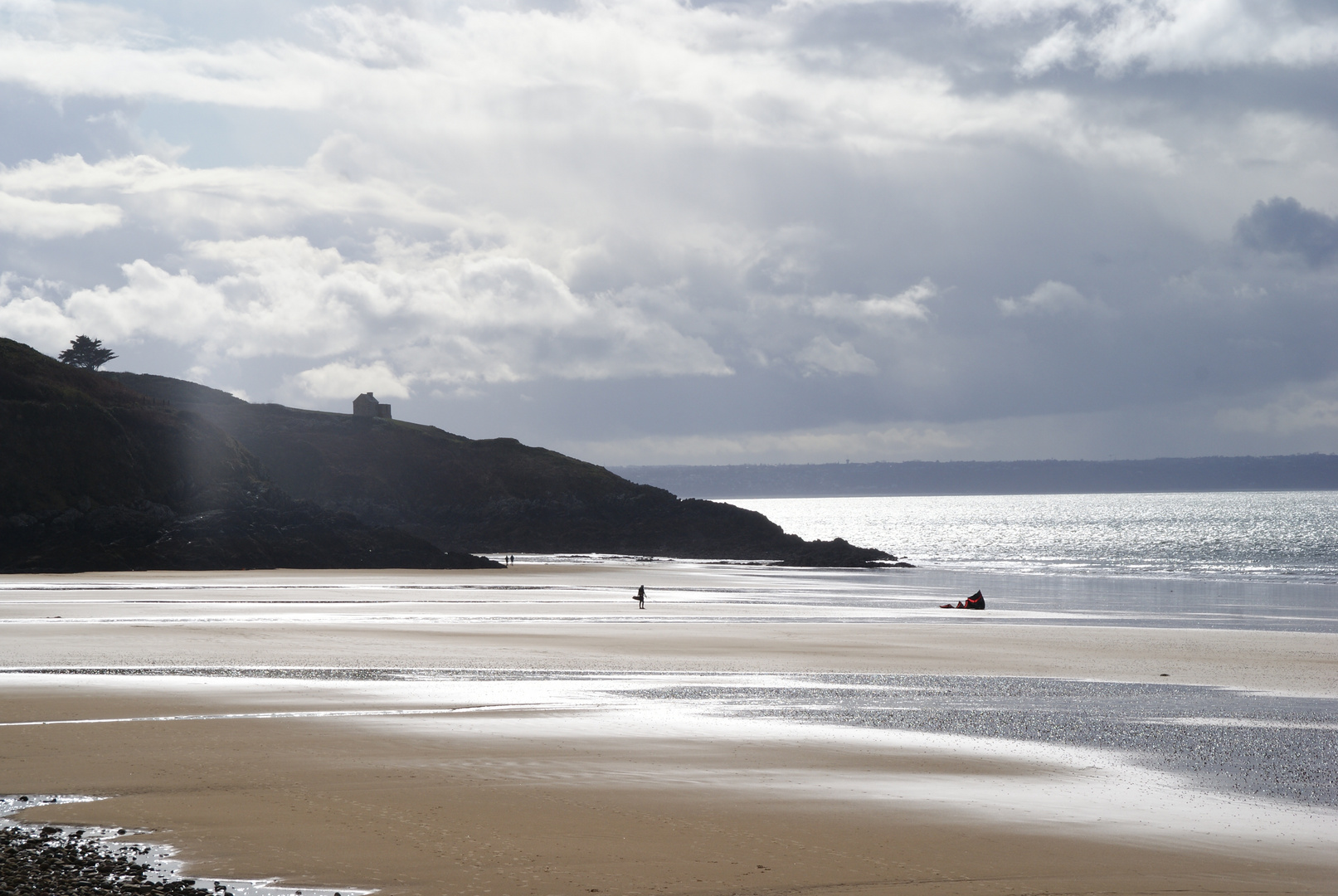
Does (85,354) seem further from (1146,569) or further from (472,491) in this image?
(1146,569)

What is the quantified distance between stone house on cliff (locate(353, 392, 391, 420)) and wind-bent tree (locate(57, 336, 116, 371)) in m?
27.4

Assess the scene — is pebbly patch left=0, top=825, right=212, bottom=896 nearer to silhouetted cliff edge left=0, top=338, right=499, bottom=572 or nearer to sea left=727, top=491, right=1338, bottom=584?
silhouetted cliff edge left=0, top=338, right=499, bottom=572

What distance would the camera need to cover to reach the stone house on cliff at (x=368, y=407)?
133m

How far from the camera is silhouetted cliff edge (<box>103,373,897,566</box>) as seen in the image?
9494 cm

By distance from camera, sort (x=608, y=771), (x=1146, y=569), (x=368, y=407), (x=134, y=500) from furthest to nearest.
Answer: (x=368, y=407), (x=1146, y=569), (x=134, y=500), (x=608, y=771)

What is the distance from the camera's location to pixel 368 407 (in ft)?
439

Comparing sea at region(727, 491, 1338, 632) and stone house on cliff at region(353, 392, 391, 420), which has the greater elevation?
stone house on cliff at region(353, 392, 391, 420)

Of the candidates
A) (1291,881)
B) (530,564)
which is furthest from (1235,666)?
(530,564)

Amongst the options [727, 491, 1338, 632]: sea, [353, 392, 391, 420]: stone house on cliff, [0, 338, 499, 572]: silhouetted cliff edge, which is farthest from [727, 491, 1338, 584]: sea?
[353, 392, 391, 420]: stone house on cliff

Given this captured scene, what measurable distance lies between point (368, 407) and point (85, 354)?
31131 millimetres

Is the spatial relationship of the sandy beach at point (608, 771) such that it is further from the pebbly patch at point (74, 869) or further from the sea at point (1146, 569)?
the sea at point (1146, 569)

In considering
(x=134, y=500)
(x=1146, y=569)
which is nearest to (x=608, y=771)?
(x=134, y=500)

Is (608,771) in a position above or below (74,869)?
below

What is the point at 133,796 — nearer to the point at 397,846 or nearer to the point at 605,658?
the point at 397,846
